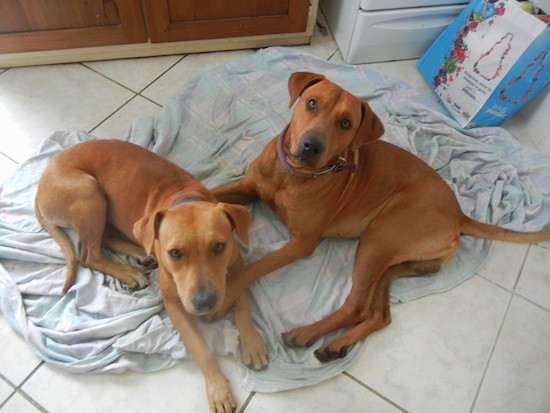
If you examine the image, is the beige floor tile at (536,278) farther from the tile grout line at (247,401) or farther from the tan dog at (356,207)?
the tile grout line at (247,401)

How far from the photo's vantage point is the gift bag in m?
2.79

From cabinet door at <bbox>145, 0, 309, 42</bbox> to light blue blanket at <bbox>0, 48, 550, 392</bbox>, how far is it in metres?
0.21

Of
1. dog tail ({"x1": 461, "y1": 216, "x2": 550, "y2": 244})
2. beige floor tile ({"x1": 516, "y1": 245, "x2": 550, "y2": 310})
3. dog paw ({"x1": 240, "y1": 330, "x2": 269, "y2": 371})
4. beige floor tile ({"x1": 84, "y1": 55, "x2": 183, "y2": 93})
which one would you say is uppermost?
dog tail ({"x1": 461, "y1": 216, "x2": 550, "y2": 244})

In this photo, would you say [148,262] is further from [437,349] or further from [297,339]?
[437,349]

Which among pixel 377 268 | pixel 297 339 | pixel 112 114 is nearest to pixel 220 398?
pixel 297 339

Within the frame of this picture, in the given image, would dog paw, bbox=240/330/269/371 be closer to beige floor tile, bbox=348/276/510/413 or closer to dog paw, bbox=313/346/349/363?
dog paw, bbox=313/346/349/363

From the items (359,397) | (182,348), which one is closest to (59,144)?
(182,348)

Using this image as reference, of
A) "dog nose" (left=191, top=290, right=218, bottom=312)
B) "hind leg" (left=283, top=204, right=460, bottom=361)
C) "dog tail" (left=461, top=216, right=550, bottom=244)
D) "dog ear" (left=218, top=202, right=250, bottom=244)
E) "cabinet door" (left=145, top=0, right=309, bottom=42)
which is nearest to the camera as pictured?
"dog nose" (left=191, top=290, right=218, bottom=312)

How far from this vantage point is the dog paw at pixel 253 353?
6.78 feet

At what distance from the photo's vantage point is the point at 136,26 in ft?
10.1

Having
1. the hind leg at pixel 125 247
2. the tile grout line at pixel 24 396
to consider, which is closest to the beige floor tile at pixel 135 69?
the hind leg at pixel 125 247

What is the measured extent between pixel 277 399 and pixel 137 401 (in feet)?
2.08

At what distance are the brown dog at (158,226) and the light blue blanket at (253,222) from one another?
0.10 m

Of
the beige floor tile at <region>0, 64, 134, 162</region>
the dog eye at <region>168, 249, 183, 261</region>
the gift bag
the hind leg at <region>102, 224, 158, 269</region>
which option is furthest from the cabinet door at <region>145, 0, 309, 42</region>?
the dog eye at <region>168, 249, 183, 261</region>
